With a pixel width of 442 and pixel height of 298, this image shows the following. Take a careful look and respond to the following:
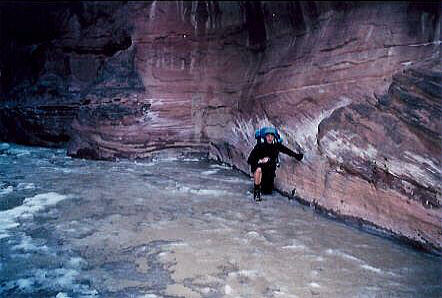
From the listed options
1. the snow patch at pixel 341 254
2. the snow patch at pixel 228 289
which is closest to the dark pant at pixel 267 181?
the snow patch at pixel 341 254

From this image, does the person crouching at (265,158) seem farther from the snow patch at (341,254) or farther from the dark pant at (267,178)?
the snow patch at (341,254)

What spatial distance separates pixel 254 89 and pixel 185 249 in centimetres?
419

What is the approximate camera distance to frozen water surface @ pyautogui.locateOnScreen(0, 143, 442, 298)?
2.73 m

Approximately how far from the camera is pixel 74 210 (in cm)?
441

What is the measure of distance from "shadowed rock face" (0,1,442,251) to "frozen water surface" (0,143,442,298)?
57 centimetres

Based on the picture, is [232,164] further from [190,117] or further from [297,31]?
[297,31]

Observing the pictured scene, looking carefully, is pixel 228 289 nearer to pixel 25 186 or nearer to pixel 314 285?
pixel 314 285

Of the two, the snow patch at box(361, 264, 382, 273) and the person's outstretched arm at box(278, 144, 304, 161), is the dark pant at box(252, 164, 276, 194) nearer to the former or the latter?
the person's outstretched arm at box(278, 144, 304, 161)

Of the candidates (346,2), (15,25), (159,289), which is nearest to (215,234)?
(159,289)

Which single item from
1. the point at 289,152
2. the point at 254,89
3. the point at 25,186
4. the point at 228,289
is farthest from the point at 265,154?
the point at 25,186

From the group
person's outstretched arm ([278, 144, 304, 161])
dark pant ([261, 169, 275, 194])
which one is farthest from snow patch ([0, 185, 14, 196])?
person's outstretched arm ([278, 144, 304, 161])

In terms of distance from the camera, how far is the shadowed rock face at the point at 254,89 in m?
3.80

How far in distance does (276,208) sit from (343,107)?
1.46 m

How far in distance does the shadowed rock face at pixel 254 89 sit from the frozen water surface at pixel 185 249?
22.4 inches
